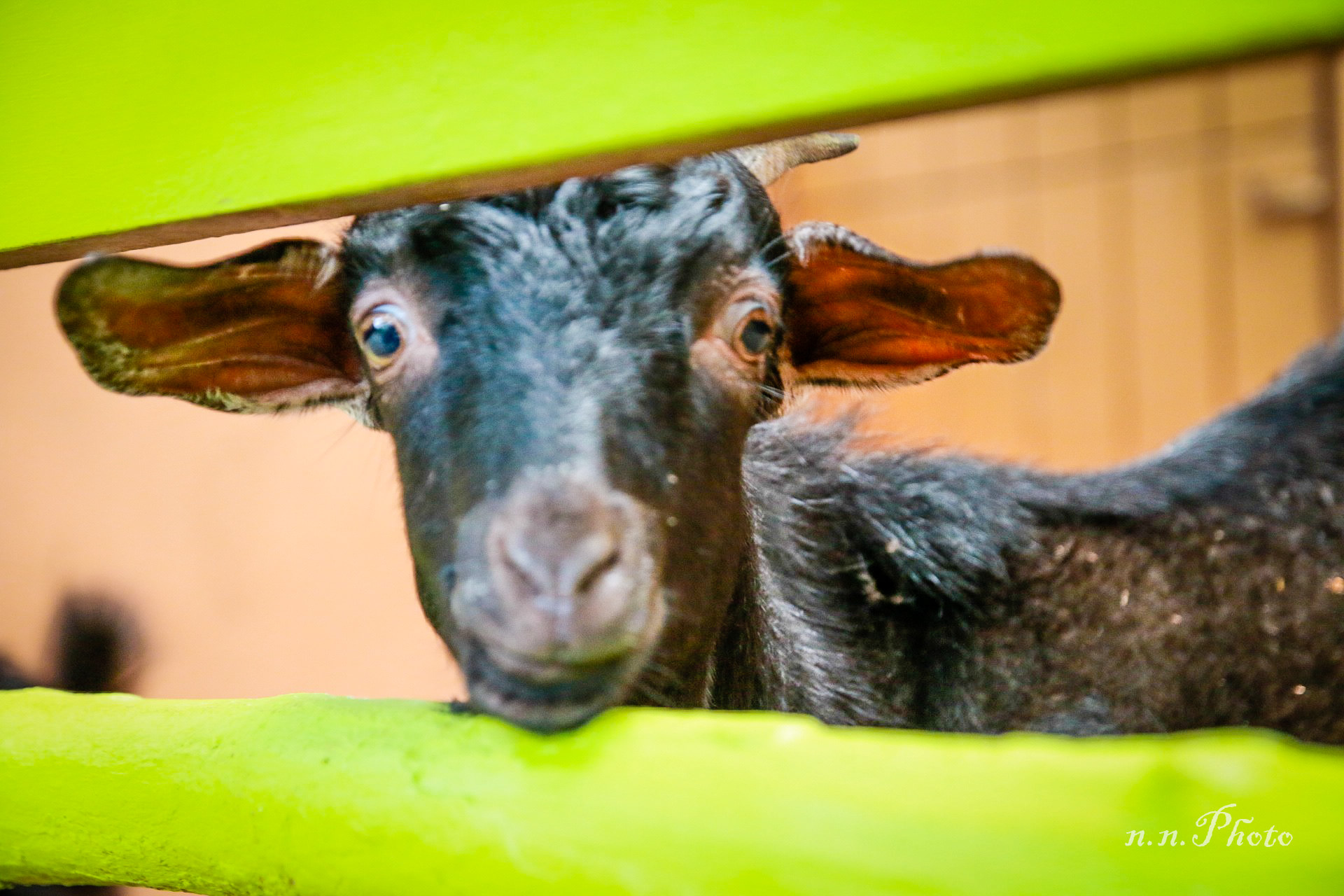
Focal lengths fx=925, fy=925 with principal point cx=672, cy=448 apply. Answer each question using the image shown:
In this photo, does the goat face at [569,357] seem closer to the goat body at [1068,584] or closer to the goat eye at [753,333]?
the goat eye at [753,333]

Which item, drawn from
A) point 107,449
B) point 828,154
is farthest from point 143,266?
point 107,449

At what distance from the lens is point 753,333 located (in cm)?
135

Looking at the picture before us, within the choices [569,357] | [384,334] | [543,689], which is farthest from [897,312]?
[543,689]

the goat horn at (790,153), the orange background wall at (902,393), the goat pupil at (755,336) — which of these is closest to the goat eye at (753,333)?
the goat pupil at (755,336)

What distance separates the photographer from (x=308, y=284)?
1.41 meters

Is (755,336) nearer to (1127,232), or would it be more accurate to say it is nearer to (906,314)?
(906,314)

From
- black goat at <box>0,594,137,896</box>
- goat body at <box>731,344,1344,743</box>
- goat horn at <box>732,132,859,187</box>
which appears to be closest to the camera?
goat horn at <box>732,132,859,187</box>

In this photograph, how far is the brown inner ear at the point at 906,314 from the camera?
1.40 m

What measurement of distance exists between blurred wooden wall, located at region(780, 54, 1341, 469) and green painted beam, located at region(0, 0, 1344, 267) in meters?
4.01

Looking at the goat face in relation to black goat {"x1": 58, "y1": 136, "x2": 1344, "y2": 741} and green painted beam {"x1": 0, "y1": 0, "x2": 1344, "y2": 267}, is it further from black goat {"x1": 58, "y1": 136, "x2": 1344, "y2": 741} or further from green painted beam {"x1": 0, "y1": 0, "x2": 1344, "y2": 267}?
green painted beam {"x1": 0, "y1": 0, "x2": 1344, "y2": 267}
